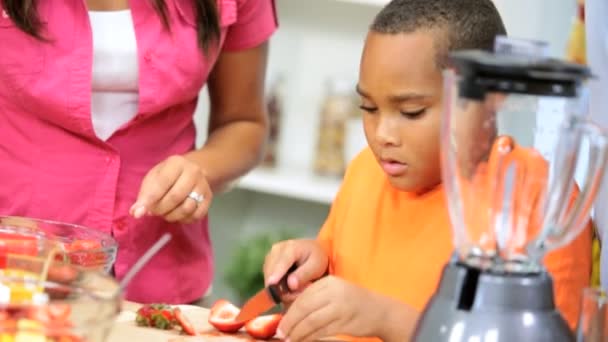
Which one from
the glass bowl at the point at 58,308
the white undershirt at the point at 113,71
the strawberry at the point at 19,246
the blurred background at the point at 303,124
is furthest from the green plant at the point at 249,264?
the glass bowl at the point at 58,308

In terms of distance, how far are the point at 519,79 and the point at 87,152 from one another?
33.9 inches

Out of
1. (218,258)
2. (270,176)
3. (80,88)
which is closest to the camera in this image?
(80,88)

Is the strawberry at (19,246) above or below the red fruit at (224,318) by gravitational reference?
above

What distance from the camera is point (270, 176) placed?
294 cm

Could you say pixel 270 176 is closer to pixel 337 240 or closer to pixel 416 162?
pixel 337 240

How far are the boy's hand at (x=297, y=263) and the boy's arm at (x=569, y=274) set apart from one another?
305 mm

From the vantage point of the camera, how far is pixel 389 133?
4.29 feet

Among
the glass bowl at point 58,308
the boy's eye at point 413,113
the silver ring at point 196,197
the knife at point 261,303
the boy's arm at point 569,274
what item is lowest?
the knife at point 261,303

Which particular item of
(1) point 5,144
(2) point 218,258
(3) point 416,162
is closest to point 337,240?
(3) point 416,162

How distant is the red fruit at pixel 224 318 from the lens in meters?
1.38

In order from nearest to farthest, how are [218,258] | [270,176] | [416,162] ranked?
1. [416,162]
2. [270,176]
3. [218,258]

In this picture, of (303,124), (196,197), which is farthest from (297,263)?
(303,124)

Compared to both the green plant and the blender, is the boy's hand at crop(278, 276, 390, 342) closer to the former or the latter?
the blender

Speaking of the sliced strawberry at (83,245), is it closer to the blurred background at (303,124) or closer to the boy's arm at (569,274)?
the boy's arm at (569,274)
